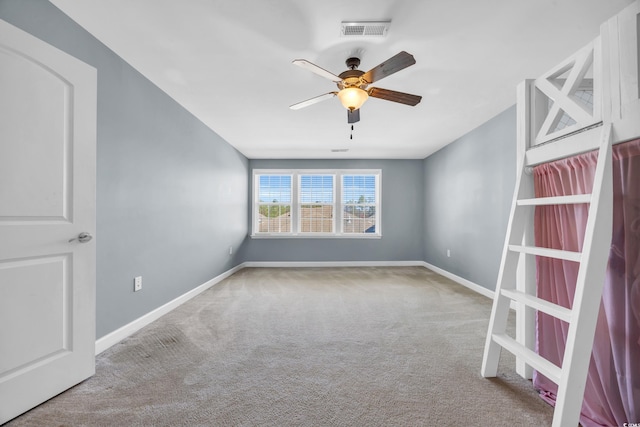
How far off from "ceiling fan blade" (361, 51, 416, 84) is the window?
13.0 ft

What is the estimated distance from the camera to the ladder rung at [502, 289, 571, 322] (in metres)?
1.30

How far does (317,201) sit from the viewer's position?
20.1 feet

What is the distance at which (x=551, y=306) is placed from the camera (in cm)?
140

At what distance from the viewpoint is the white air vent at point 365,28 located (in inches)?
72.2

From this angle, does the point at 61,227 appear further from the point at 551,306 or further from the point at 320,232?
the point at 320,232

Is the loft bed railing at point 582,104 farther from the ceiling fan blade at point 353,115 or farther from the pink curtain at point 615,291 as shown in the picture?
the ceiling fan blade at point 353,115

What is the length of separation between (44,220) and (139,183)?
1.06 m

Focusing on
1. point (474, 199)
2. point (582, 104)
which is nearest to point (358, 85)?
point (582, 104)

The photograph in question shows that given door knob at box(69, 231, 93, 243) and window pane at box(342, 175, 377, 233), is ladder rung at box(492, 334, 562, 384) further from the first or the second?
window pane at box(342, 175, 377, 233)

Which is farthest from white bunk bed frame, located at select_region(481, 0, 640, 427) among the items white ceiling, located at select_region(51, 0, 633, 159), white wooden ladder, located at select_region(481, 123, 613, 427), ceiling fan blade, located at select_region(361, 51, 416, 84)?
ceiling fan blade, located at select_region(361, 51, 416, 84)

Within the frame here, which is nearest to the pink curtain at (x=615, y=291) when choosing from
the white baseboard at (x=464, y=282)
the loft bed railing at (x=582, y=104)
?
the loft bed railing at (x=582, y=104)

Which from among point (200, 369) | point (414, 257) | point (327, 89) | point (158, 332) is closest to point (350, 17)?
point (327, 89)

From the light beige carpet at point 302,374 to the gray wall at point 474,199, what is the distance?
1.02m

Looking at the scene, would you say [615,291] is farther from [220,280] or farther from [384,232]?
[384,232]
